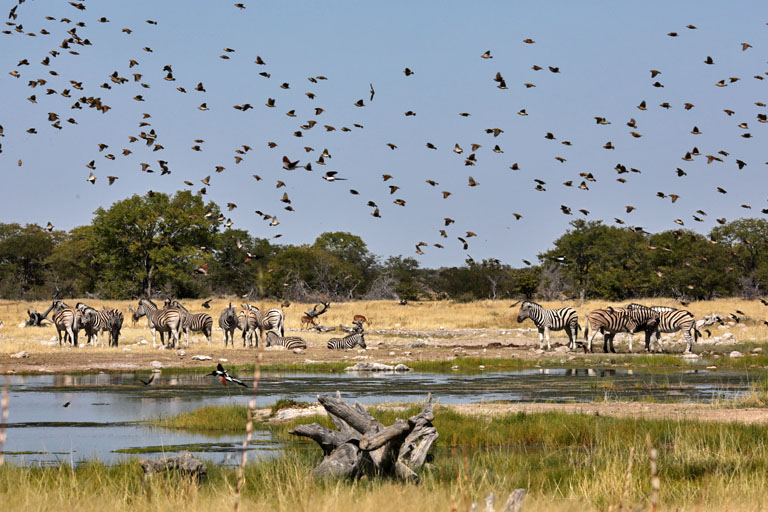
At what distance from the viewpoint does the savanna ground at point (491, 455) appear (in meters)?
7.87

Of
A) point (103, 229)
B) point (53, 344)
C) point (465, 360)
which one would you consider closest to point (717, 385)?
point (465, 360)

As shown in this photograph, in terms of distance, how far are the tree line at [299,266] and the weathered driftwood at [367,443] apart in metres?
61.8

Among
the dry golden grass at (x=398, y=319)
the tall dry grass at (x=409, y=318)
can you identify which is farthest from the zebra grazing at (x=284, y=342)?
the tall dry grass at (x=409, y=318)

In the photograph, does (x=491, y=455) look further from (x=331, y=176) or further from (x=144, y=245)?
(x=144, y=245)

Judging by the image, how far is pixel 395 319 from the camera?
58.7 metres

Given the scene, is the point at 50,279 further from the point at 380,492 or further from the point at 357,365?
the point at 380,492

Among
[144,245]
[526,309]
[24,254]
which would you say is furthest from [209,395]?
[24,254]

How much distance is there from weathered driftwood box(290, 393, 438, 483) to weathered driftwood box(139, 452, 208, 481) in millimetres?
1303

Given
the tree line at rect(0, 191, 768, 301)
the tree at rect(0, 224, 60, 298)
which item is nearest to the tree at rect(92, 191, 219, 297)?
the tree line at rect(0, 191, 768, 301)

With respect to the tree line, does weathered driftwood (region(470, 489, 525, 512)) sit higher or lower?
lower

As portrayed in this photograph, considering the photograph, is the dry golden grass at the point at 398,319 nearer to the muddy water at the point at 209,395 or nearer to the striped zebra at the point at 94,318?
the striped zebra at the point at 94,318

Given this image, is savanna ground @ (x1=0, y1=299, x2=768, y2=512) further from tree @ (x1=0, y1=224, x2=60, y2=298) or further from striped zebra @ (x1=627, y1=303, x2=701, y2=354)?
tree @ (x1=0, y1=224, x2=60, y2=298)

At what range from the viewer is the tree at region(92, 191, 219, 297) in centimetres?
8175

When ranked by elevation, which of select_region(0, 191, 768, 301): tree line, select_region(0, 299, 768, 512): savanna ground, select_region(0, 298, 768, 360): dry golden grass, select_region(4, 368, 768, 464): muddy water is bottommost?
select_region(4, 368, 768, 464): muddy water
